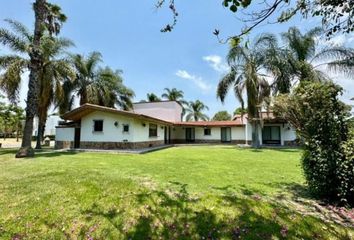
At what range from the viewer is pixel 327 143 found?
5555 mm

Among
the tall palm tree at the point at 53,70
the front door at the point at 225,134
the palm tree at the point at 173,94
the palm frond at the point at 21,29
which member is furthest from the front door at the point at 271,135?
the palm frond at the point at 21,29

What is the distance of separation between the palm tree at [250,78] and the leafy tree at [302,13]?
16972 millimetres

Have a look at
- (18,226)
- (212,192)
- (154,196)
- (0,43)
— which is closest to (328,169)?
(212,192)

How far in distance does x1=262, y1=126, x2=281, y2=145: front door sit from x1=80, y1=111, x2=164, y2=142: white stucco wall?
15056 millimetres

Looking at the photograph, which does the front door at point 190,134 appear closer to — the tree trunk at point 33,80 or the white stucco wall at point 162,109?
the white stucco wall at point 162,109

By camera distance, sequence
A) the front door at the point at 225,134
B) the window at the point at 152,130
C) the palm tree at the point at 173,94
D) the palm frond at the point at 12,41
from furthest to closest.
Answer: the palm tree at the point at 173,94 < the front door at the point at 225,134 < the window at the point at 152,130 < the palm frond at the point at 12,41

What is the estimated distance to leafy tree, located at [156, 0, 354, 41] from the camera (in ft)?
12.2

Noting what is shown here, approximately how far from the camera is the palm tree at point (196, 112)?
45125mm

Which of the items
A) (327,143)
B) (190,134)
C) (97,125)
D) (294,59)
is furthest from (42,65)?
(294,59)

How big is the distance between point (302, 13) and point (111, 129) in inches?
642

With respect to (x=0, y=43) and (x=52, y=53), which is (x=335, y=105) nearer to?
(x=52, y=53)

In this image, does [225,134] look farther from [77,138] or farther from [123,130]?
[77,138]

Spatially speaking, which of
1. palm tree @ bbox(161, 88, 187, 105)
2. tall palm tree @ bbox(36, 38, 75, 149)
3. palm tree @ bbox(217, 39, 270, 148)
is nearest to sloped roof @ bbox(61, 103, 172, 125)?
tall palm tree @ bbox(36, 38, 75, 149)

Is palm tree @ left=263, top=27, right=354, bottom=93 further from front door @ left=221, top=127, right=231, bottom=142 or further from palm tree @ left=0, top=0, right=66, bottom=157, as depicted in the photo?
palm tree @ left=0, top=0, right=66, bottom=157
